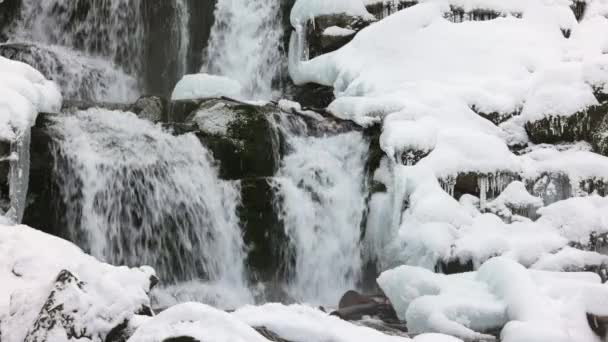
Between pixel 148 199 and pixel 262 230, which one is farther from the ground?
pixel 148 199

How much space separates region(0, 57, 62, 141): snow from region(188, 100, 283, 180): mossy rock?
5.11ft

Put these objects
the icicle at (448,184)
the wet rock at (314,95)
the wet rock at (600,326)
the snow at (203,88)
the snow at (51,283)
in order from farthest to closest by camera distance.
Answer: the wet rock at (314,95) → the snow at (203,88) → the icicle at (448,184) → the wet rock at (600,326) → the snow at (51,283)

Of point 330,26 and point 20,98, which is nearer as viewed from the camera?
point 20,98

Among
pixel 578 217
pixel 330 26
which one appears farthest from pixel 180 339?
pixel 330 26

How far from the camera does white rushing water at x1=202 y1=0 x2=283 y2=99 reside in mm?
11148

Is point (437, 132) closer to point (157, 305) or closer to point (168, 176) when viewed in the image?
point (168, 176)

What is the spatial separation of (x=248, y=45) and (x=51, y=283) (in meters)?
8.20

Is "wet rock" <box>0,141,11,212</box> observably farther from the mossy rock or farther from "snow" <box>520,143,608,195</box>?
"snow" <box>520,143,608,195</box>

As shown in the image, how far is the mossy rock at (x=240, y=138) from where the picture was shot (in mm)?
7734

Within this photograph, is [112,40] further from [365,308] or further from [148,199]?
[365,308]

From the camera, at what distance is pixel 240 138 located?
Answer: 25.7 feet

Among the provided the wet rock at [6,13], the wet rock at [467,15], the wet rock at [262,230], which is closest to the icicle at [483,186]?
the wet rock at [262,230]

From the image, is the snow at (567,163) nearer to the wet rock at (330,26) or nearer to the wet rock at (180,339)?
the wet rock at (330,26)

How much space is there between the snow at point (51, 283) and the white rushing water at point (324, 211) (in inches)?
142
